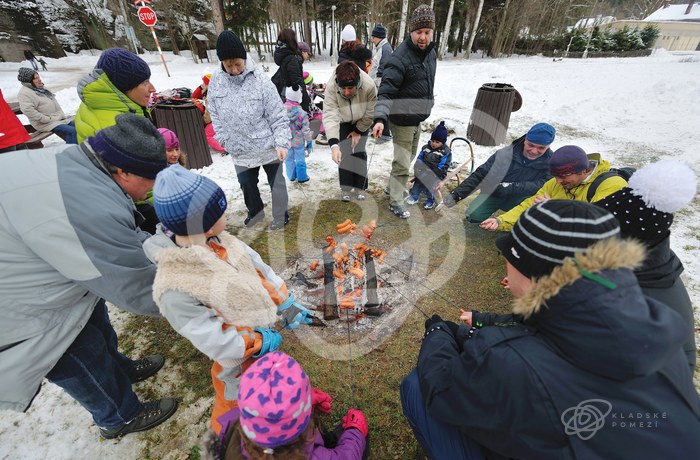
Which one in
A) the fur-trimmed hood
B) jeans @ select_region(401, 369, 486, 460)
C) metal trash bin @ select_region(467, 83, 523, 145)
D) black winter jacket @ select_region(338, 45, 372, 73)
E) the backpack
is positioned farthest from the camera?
metal trash bin @ select_region(467, 83, 523, 145)

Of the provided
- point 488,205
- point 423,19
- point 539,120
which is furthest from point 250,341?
point 539,120

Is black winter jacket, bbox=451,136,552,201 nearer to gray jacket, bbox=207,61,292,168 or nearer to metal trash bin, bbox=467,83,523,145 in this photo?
gray jacket, bbox=207,61,292,168

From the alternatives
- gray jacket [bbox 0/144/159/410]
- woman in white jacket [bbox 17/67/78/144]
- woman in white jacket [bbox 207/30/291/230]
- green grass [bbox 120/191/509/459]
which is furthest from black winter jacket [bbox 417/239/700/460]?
woman in white jacket [bbox 17/67/78/144]

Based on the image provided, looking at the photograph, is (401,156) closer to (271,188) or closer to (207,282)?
(271,188)

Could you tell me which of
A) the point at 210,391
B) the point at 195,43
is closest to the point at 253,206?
the point at 210,391

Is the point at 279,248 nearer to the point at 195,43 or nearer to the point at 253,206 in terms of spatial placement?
the point at 253,206

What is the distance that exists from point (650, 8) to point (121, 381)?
80.9 metres

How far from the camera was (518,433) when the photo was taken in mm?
1205

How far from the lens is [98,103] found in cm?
251

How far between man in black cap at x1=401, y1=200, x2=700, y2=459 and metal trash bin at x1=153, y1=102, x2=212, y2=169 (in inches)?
240

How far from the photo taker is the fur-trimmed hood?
98 centimetres

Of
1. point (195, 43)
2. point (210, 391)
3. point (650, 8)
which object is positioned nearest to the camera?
point (210, 391)

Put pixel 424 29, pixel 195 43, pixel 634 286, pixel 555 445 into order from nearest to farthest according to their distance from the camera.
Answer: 1. pixel 634 286
2. pixel 555 445
3. pixel 424 29
4. pixel 195 43

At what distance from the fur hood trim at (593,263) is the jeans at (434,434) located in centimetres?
97
